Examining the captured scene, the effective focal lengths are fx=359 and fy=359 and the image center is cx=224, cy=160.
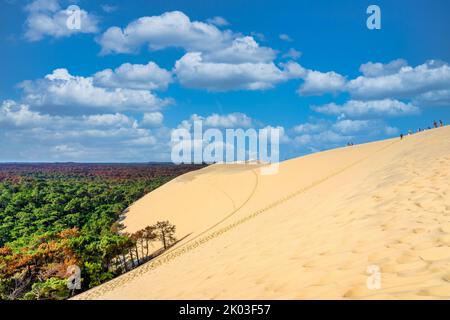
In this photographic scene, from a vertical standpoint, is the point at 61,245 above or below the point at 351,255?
below

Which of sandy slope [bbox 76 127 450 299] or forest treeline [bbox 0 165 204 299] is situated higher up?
sandy slope [bbox 76 127 450 299]

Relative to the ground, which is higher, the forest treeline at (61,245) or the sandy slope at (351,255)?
the sandy slope at (351,255)

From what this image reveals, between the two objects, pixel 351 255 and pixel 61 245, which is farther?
pixel 61 245

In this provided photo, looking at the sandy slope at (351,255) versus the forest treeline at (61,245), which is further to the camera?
the forest treeline at (61,245)

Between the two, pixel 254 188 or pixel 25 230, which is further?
pixel 254 188

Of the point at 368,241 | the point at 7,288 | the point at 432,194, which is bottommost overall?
the point at 7,288

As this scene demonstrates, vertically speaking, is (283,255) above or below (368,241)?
below

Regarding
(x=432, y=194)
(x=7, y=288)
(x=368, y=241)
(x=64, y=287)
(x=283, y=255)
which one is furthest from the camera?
(x=7, y=288)

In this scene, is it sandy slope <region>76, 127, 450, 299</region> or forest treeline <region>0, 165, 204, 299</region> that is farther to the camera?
forest treeline <region>0, 165, 204, 299</region>
